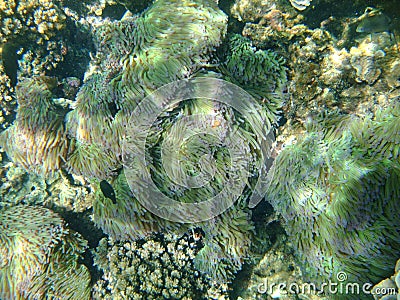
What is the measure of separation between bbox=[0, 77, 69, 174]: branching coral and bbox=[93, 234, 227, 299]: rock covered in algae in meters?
1.26

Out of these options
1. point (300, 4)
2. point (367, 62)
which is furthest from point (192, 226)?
point (300, 4)

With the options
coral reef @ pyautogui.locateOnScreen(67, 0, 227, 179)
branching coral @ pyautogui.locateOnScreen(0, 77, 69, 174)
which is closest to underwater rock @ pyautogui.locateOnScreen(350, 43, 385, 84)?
coral reef @ pyautogui.locateOnScreen(67, 0, 227, 179)

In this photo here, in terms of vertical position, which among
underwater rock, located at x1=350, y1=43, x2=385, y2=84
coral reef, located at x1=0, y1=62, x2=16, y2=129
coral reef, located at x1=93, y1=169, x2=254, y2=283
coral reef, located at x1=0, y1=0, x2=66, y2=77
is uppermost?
underwater rock, located at x1=350, y1=43, x2=385, y2=84

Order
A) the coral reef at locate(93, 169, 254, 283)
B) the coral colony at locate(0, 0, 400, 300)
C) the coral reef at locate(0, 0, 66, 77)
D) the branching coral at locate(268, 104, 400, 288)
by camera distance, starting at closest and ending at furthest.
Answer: the branching coral at locate(268, 104, 400, 288)
the coral colony at locate(0, 0, 400, 300)
the coral reef at locate(93, 169, 254, 283)
the coral reef at locate(0, 0, 66, 77)

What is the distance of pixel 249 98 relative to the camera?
2.87 metres

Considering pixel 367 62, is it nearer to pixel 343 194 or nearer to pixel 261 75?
pixel 261 75

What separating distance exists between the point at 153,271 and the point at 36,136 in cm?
210

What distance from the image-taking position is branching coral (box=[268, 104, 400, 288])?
7.32 feet

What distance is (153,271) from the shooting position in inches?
125

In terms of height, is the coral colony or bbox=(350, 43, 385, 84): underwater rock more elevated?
bbox=(350, 43, 385, 84): underwater rock

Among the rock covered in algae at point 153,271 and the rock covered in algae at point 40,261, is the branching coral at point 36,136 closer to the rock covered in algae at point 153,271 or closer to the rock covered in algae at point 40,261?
the rock covered in algae at point 40,261

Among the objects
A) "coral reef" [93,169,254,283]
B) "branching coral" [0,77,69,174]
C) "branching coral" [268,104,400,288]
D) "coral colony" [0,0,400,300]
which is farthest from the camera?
"branching coral" [0,77,69,174]

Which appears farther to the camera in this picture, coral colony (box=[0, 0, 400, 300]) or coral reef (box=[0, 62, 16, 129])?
coral reef (box=[0, 62, 16, 129])

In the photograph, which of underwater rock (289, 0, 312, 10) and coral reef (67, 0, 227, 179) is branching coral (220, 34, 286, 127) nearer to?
coral reef (67, 0, 227, 179)
